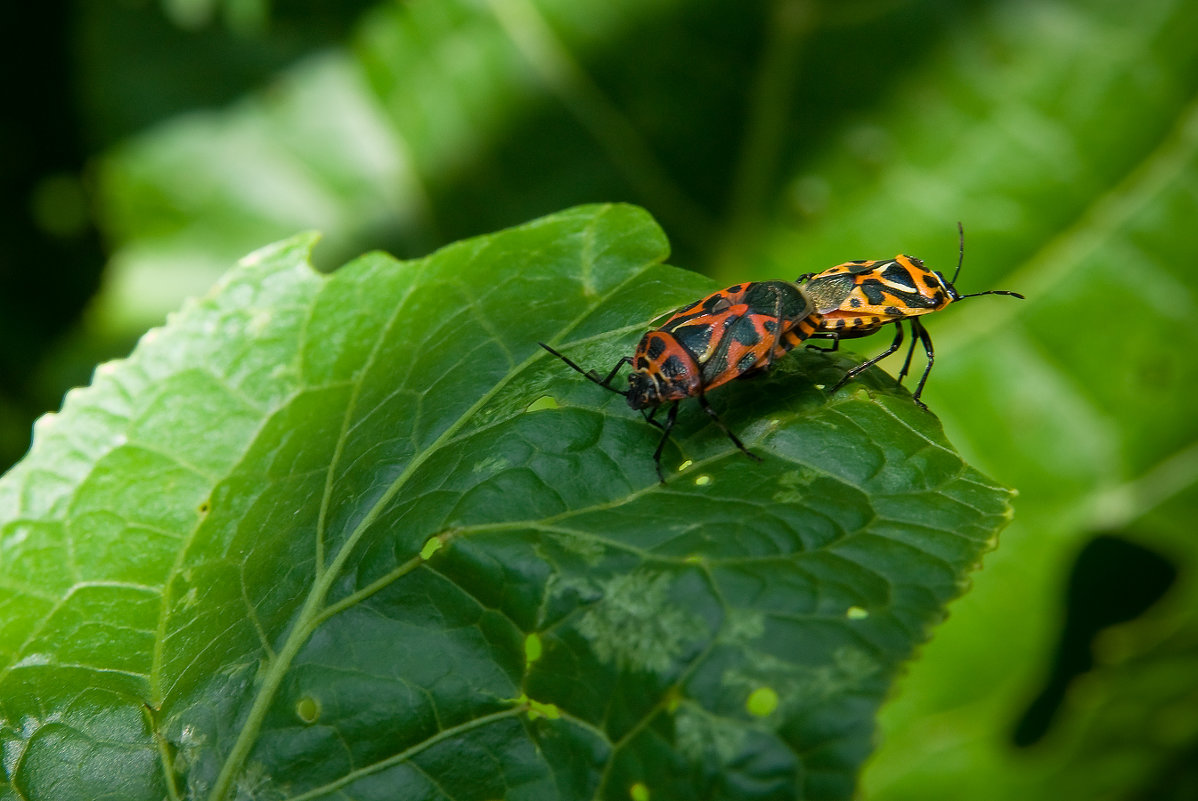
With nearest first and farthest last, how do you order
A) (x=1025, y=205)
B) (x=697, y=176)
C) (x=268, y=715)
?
(x=268, y=715)
(x=1025, y=205)
(x=697, y=176)

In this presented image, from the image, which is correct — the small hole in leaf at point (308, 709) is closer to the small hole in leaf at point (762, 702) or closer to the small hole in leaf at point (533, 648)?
the small hole in leaf at point (533, 648)

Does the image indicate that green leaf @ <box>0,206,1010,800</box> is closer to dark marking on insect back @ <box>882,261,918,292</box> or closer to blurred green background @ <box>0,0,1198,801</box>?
dark marking on insect back @ <box>882,261,918,292</box>

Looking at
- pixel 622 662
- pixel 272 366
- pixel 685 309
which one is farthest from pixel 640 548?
pixel 272 366

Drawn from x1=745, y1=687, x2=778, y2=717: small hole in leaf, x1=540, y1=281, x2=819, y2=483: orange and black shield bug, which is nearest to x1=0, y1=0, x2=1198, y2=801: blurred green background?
x1=540, y1=281, x2=819, y2=483: orange and black shield bug

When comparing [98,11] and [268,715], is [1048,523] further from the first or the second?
[98,11]

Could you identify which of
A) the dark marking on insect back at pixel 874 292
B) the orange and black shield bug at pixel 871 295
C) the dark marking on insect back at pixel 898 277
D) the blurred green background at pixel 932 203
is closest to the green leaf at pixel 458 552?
the orange and black shield bug at pixel 871 295

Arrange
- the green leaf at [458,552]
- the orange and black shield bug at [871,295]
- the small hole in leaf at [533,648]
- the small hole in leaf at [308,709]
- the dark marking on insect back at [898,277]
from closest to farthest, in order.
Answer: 1. the green leaf at [458,552]
2. the small hole in leaf at [533,648]
3. the small hole in leaf at [308,709]
4. the orange and black shield bug at [871,295]
5. the dark marking on insect back at [898,277]

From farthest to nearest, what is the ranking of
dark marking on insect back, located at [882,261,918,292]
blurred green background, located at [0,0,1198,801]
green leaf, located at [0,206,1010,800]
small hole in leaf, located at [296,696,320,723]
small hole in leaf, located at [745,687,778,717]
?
blurred green background, located at [0,0,1198,801] < dark marking on insect back, located at [882,261,918,292] < small hole in leaf, located at [296,696,320,723] < green leaf, located at [0,206,1010,800] < small hole in leaf, located at [745,687,778,717]
